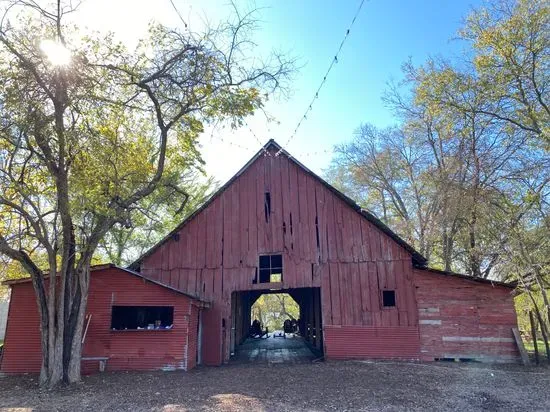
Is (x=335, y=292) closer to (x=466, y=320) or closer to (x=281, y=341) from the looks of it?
(x=466, y=320)

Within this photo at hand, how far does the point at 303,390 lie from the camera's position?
948 cm

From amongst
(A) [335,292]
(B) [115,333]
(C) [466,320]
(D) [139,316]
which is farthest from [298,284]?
(D) [139,316]

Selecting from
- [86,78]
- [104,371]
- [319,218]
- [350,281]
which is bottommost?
[104,371]

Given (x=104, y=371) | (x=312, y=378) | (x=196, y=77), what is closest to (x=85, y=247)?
(x=104, y=371)

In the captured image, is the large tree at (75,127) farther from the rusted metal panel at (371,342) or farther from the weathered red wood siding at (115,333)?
the rusted metal panel at (371,342)

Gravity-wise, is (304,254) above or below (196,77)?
below

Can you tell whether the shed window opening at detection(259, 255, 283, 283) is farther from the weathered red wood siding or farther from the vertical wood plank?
the weathered red wood siding

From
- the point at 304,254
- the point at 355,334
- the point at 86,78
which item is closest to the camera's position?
the point at 86,78

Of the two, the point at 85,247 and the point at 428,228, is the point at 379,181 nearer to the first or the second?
the point at 428,228

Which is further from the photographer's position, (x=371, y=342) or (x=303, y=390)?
(x=371, y=342)

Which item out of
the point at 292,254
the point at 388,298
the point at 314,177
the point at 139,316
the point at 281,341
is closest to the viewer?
the point at 388,298

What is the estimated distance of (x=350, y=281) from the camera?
14.6 metres

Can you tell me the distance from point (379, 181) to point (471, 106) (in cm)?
1092

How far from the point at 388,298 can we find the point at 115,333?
9434mm
